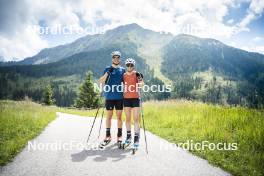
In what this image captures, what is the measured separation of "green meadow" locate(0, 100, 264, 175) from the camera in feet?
23.7

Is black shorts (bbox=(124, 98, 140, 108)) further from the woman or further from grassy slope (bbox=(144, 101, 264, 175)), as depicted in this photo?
grassy slope (bbox=(144, 101, 264, 175))

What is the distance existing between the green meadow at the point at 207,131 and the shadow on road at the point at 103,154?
5.92 ft

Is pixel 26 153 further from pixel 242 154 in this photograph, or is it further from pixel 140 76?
pixel 242 154

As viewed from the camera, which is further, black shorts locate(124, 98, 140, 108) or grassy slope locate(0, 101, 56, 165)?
black shorts locate(124, 98, 140, 108)

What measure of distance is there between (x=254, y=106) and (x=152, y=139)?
5722 mm

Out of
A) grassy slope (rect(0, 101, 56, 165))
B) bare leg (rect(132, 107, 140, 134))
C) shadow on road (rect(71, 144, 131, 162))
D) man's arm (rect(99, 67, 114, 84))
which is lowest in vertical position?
shadow on road (rect(71, 144, 131, 162))

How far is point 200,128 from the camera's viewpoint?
1151 cm

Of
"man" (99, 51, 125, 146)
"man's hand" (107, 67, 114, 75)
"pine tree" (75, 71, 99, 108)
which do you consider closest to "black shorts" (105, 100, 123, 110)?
"man" (99, 51, 125, 146)

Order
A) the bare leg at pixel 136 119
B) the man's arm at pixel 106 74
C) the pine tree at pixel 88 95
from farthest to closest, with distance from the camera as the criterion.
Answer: the pine tree at pixel 88 95, the man's arm at pixel 106 74, the bare leg at pixel 136 119

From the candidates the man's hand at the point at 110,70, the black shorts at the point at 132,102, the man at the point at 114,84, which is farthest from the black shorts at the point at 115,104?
the man's hand at the point at 110,70

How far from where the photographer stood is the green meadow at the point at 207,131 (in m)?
7.23

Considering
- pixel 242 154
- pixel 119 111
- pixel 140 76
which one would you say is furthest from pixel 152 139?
pixel 242 154

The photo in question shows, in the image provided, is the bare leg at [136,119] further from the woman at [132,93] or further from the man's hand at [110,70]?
the man's hand at [110,70]

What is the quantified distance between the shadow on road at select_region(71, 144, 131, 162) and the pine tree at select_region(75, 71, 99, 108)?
49414mm
